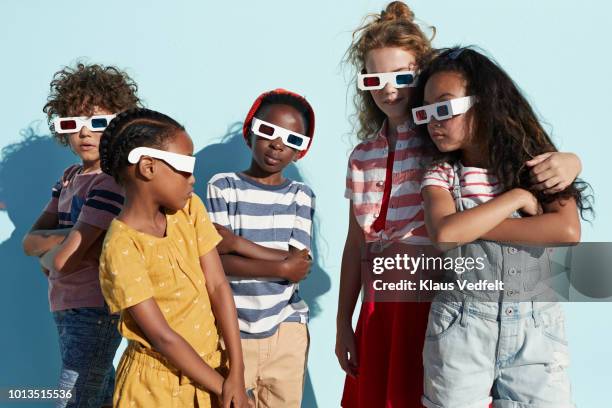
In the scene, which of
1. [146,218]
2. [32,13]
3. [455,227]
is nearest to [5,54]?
[32,13]

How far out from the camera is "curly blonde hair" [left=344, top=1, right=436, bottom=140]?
226 centimetres

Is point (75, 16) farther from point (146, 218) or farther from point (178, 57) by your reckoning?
point (146, 218)

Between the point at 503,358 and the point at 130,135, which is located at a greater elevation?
the point at 130,135

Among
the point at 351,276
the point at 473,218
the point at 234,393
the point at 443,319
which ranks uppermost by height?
the point at 473,218

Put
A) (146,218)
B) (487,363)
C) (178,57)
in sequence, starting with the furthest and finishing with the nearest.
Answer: (178,57) → (146,218) → (487,363)

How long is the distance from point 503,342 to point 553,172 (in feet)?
1.41

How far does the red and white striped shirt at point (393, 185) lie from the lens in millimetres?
2152

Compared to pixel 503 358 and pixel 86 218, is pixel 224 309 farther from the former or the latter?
pixel 503 358

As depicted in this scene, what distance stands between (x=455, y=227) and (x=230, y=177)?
87 centimetres

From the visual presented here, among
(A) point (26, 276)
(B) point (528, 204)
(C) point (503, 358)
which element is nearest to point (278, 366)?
(C) point (503, 358)

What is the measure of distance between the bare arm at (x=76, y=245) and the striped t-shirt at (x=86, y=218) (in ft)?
0.07

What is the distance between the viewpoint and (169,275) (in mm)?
1912

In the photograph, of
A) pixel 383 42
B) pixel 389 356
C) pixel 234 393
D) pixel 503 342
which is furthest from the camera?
pixel 383 42

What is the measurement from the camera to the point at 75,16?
2.97m
